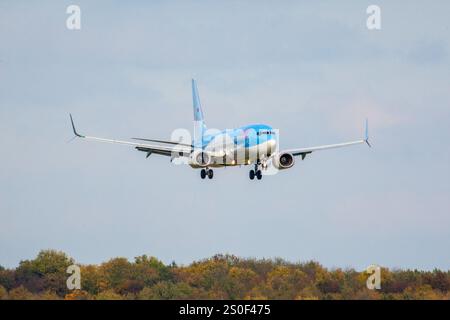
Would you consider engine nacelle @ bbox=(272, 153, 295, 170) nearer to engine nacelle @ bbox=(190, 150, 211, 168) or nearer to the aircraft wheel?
the aircraft wheel

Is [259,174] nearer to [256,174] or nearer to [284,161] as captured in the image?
[256,174]

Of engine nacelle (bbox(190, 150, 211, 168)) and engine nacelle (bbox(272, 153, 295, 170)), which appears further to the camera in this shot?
engine nacelle (bbox(272, 153, 295, 170))

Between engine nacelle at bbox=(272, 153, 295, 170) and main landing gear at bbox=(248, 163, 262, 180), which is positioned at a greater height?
engine nacelle at bbox=(272, 153, 295, 170)

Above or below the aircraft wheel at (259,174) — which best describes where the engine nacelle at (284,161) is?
above

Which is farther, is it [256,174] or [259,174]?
[256,174]

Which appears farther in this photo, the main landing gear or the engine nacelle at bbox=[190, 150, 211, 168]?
the engine nacelle at bbox=[190, 150, 211, 168]

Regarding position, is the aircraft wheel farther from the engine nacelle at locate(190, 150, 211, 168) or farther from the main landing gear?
the engine nacelle at locate(190, 150, 211, 168)

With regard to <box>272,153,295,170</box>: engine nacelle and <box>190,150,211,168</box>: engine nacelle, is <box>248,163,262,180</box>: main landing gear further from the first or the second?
<box>190,150,211,168</box>: engine nacelle

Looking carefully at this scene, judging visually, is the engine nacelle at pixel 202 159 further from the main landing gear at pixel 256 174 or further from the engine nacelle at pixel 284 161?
the engine nacelle at pixel 284 161

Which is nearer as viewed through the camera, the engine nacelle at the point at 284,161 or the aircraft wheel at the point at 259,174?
the aircraft wheel at the point at 259,174

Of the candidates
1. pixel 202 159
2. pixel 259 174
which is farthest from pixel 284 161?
pixel 202 159
